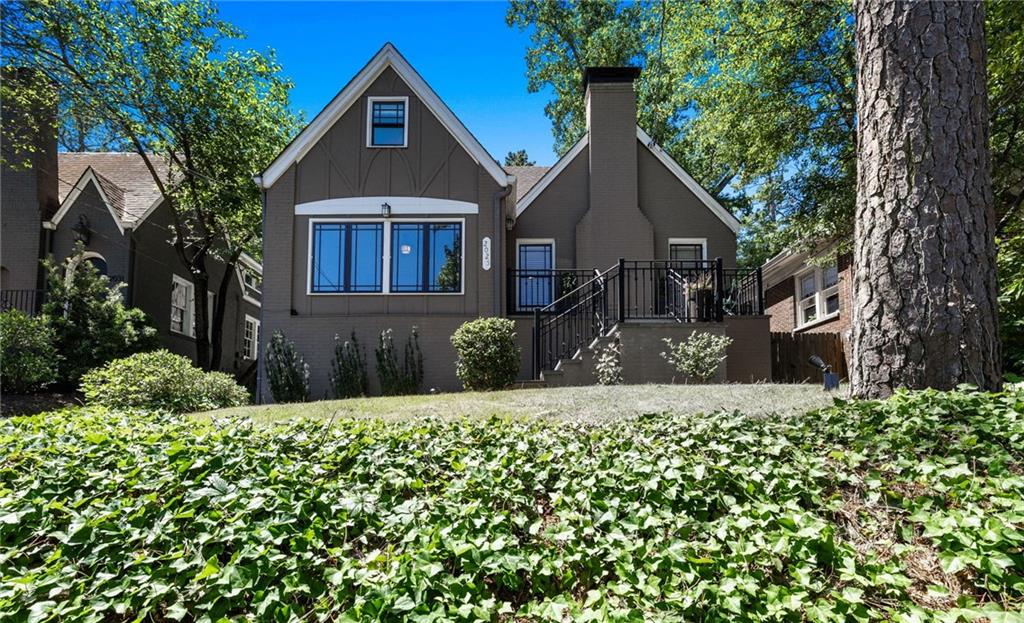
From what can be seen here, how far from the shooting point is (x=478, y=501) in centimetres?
322

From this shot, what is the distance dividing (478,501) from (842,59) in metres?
12.2

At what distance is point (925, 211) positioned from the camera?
4.57 meters

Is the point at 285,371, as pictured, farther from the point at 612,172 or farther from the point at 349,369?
the point at 612,172

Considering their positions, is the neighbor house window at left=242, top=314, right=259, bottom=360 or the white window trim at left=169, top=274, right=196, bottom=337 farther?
the neighbor house window at left=242, top=314, right=259, bottom=360

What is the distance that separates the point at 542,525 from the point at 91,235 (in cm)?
1590

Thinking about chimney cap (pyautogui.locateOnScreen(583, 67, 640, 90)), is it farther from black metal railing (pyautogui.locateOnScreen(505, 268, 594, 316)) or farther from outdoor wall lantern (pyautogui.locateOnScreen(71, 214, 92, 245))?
outdoor wall lantern (pyautogui.locateOnScreen(71, 214, 92, 245))

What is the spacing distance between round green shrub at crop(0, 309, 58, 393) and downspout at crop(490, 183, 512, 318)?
28.2 ft

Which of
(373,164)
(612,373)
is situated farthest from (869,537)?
Result: (373,164)

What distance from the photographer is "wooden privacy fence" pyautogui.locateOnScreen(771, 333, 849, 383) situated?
13531 mm

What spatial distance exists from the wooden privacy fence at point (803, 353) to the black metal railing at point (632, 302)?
6.79 ft

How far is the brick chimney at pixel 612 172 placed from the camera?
13398 millimetres

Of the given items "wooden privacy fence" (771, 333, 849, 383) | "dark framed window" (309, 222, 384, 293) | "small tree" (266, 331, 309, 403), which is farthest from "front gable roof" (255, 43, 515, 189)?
"wooden privacy fence" (771, 333, 849, 383)

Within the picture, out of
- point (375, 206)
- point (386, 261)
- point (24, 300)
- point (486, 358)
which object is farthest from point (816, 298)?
point (24, 300)

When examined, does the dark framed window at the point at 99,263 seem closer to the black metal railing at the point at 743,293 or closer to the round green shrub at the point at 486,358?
the round green shrub at the point at 486,358
